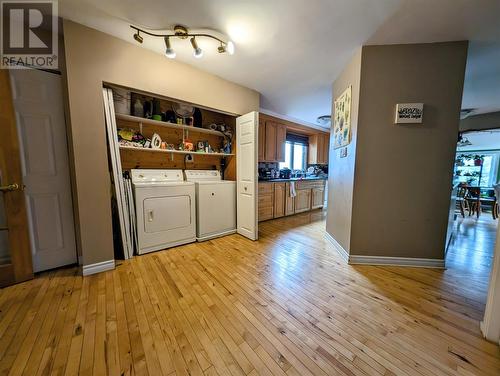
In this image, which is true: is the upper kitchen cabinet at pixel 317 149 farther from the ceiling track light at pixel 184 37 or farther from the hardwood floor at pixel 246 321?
the ceiling track light at pixel 184 37

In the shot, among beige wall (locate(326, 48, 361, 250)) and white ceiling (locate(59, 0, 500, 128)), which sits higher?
white ceiling (locate(59, 0, 500, 128))

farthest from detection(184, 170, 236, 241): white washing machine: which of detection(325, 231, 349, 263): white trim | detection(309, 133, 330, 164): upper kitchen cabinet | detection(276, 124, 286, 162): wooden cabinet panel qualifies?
detection(309, 133, 330, 164): upper kitchen cabinet

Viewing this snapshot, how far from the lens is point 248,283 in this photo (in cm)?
181

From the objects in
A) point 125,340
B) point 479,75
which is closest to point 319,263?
point 125,340

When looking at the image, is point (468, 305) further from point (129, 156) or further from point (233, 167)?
point (129, 156)

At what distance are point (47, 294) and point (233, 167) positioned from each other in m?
2.54

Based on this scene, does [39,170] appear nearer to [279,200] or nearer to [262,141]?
[262,141]

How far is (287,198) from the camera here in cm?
444

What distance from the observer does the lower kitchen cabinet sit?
4020 millimetres

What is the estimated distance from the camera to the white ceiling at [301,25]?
4.98 ft

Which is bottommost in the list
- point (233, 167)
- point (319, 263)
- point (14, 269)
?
point (319, 263)

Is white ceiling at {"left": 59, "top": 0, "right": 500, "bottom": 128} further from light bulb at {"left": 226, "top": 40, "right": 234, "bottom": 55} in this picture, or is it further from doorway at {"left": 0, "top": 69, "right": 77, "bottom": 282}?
doorway at {"left": 0, "top": 69, "right": 77, "bottom": 282}

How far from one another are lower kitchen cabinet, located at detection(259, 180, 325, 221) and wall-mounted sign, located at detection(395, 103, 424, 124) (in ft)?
7.99

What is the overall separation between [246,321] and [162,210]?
174cm
